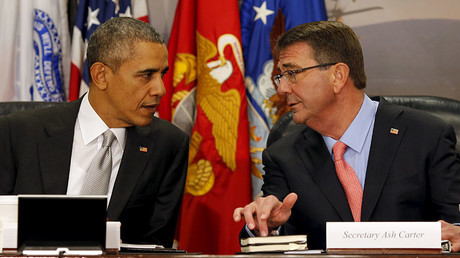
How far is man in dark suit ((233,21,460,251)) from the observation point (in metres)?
2.62

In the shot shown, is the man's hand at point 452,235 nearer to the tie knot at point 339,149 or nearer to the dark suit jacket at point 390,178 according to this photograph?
the dark suit jacket at point 390,178

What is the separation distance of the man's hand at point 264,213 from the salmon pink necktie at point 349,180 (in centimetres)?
44

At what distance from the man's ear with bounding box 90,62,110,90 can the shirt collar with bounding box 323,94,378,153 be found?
103cm

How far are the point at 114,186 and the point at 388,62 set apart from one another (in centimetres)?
201

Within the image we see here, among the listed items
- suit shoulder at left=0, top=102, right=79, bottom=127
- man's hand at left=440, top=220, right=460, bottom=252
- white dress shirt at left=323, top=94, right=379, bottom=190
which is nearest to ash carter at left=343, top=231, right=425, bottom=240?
man's hand at left=440, top=220, right=460, bottom=252

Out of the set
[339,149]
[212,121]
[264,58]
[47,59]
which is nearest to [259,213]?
[339,149]

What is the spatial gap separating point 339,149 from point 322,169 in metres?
0.12

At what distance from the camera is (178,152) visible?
311cm

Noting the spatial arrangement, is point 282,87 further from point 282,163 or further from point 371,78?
point 371,78

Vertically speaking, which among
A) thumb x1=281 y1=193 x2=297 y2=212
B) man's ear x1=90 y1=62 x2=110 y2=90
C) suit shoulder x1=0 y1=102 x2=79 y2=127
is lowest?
thumb x1=281 y1=193 x2=297 y2=212

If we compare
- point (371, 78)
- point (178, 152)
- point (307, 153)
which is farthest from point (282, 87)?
point (371, 78)

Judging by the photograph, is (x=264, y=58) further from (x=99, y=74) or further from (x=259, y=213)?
(x=259, y=213)

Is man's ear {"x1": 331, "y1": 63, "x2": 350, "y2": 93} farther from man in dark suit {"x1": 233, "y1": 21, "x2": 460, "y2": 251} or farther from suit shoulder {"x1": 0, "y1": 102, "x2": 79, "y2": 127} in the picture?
suit shoulder {"x1": 0, "y1": 102, "x2": 79, "y2": 127}

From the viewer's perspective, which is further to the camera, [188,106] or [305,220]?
[188,106]
